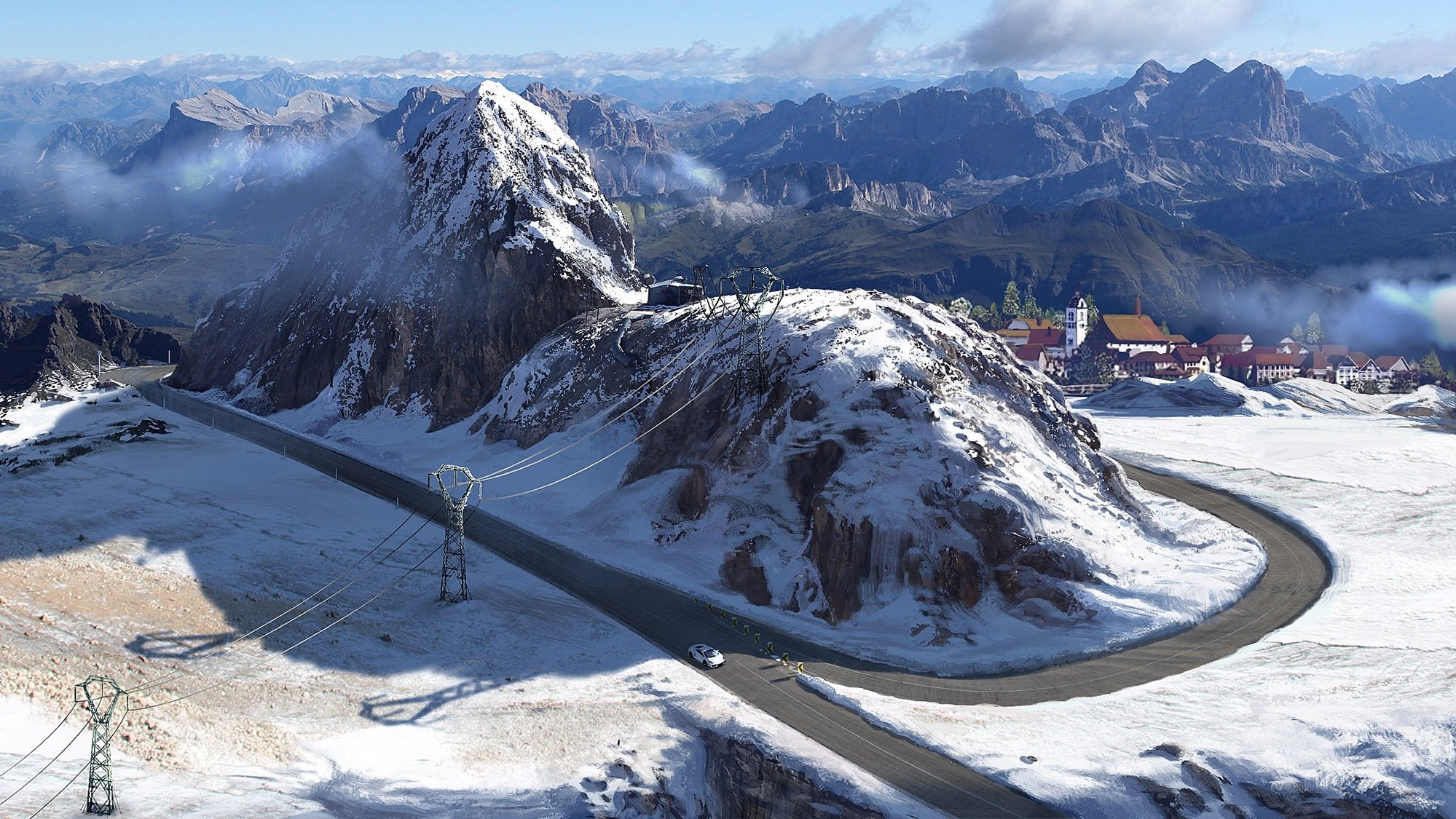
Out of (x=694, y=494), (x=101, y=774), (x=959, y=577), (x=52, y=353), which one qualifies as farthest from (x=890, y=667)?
(x=52, y=353)

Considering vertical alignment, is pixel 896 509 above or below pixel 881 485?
below

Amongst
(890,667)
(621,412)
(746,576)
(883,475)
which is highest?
(883,475)

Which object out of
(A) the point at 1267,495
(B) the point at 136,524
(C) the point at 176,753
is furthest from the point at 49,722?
(A) the point at 1267,495

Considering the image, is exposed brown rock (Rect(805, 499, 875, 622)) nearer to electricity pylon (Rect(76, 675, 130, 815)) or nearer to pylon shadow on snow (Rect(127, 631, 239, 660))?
pylon shadow on snow (Rect(127, 631, 239, 660))

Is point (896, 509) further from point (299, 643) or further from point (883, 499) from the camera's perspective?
point (299, 643)

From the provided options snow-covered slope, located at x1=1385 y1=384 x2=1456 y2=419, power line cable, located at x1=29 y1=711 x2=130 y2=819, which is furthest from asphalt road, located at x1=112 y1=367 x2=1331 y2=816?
snow-covered slope, located at x1=1385 y1=384 x2=1456 y2=419

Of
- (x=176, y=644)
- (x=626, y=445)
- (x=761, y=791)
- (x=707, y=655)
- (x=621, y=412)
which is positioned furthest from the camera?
(x=621, y=412)

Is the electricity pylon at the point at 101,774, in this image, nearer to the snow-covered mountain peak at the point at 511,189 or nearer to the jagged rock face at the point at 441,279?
the jagged rock face at the point at 441,279
